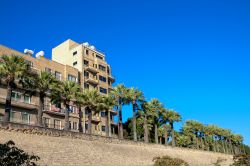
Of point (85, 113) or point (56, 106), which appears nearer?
point (56, 106)

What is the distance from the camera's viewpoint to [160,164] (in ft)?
113

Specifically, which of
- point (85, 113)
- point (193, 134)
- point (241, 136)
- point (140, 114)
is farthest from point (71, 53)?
point (241, 136)

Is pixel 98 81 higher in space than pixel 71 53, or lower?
lower

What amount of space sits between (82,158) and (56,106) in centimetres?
2769

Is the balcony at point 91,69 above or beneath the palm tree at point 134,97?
above

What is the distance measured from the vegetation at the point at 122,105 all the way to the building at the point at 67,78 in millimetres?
2241

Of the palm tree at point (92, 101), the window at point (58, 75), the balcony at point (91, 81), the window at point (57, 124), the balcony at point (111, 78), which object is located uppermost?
the balcony at point (111, 78)

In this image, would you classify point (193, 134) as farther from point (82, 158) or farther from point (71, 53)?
point (82, 158)

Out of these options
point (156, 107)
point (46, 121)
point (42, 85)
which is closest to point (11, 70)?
point (42, 85)

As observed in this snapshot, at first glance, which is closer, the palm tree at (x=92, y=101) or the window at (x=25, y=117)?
the palm tree at (x=92, y=101)

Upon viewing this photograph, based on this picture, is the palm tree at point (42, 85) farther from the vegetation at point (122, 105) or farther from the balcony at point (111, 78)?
the balcony at point (111, 78)

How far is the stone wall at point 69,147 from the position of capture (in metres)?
32.7

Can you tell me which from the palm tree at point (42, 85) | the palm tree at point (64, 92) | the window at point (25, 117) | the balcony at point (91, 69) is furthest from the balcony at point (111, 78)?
the palm tree at point (42, 85)

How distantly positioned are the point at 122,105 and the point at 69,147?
32.1 m
